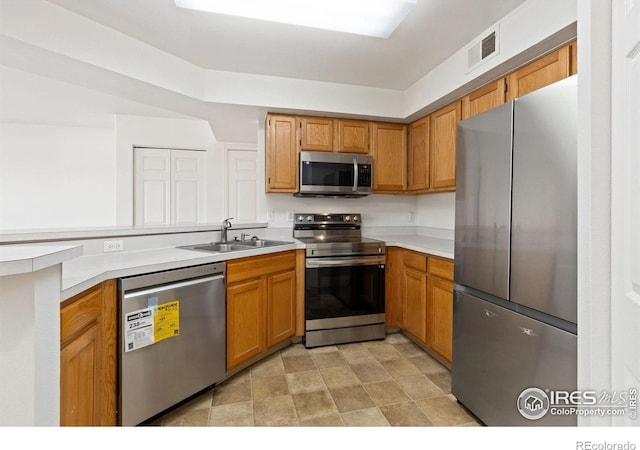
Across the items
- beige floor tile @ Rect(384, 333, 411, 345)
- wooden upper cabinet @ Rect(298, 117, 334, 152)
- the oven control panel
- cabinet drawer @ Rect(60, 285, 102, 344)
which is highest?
wooden upper cabinet @ Rect(298, 117, 334, 152)

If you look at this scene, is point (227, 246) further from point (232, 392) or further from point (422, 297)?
point (422, 297)

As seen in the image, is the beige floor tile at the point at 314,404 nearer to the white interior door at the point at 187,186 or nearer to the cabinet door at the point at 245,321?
the cabinet door at the point at 245,321

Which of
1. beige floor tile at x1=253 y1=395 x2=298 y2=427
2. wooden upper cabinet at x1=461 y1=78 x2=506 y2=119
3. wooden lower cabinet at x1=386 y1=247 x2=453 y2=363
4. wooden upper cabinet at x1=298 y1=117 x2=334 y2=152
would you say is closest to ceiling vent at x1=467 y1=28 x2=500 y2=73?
wooden upper cabinet at x1=461 y1=78 x2=506 y2=119

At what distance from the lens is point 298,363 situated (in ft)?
7.57

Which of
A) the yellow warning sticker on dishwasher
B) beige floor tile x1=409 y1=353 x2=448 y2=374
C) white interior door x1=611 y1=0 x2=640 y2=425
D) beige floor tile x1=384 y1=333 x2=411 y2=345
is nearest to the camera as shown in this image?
white interior door x1=611 y1=0 x2=640 y2=425

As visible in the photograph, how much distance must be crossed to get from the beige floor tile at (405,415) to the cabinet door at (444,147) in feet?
5.72

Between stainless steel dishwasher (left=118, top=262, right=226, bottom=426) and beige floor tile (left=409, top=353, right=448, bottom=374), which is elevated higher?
stainless steel dishwasher (left=118, top=262, right=226, bottom=426)

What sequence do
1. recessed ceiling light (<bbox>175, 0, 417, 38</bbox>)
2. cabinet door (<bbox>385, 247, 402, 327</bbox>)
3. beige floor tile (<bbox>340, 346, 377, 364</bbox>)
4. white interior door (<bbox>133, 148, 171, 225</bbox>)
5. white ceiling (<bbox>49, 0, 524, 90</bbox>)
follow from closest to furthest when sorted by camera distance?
recessed ceiling light (<bbox>175, 0, 417, 38</bbox>), white ceiling (<bbox>49, 0, 524, 90</bbox>), beige floor tile (<bbox>340, 346, 377, 364</bbox>), cabinet door (<bbox>385, 247, 402, 327</bbox>), white interior door (<bbox>133, 148, 171, 225</bbox>)

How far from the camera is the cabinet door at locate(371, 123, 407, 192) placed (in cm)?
308

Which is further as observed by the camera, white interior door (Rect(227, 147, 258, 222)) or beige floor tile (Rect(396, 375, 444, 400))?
white interior door (Rect(227, 147, 258, 222))

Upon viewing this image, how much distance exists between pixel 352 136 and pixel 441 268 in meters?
1.61

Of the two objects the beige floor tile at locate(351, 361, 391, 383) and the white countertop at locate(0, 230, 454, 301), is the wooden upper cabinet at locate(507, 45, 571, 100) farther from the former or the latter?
the beige floor tile at locate(351, 361, 391, 383)

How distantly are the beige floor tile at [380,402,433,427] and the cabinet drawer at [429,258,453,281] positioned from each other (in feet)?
2.92

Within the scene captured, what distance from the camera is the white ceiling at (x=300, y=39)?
1.82 metres
